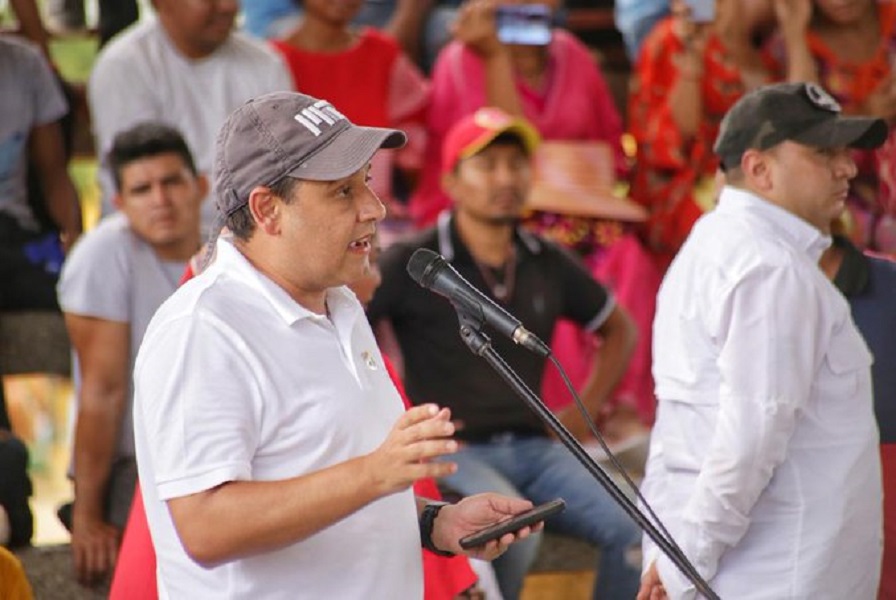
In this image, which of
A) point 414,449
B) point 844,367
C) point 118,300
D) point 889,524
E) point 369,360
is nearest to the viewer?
point 414,449

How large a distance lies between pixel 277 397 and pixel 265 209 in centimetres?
28

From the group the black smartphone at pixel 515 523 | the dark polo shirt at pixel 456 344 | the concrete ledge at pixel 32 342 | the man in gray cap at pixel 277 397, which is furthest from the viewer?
the concrete ledge at pixel 32 342

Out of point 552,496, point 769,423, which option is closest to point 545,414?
point 769,423

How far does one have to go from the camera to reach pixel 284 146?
7.76 feet

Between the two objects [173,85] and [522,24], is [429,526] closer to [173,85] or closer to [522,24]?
[173,85]

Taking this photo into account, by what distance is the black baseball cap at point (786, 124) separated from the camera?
322 cm

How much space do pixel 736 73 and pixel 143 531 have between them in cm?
320

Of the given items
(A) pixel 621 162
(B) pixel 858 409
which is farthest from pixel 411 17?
(B) pixel 858 409

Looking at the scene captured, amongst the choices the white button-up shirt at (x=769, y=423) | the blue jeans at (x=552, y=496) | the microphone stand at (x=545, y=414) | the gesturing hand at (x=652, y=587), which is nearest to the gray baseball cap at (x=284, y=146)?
the microphone stand at (x=545, y=414)

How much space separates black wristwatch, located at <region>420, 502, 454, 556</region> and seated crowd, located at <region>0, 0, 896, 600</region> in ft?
2.71

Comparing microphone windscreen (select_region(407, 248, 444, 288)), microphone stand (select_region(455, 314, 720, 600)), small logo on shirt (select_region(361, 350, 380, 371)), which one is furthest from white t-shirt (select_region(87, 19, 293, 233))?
microphone stand (select_region(455, 314, 720, 600))

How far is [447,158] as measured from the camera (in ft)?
16.1

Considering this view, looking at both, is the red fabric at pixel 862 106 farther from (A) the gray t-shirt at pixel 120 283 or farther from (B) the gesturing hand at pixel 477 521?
(B) the gesturing hand at pixel 477 521

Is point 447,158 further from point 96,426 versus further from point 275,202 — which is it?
point 275,202
